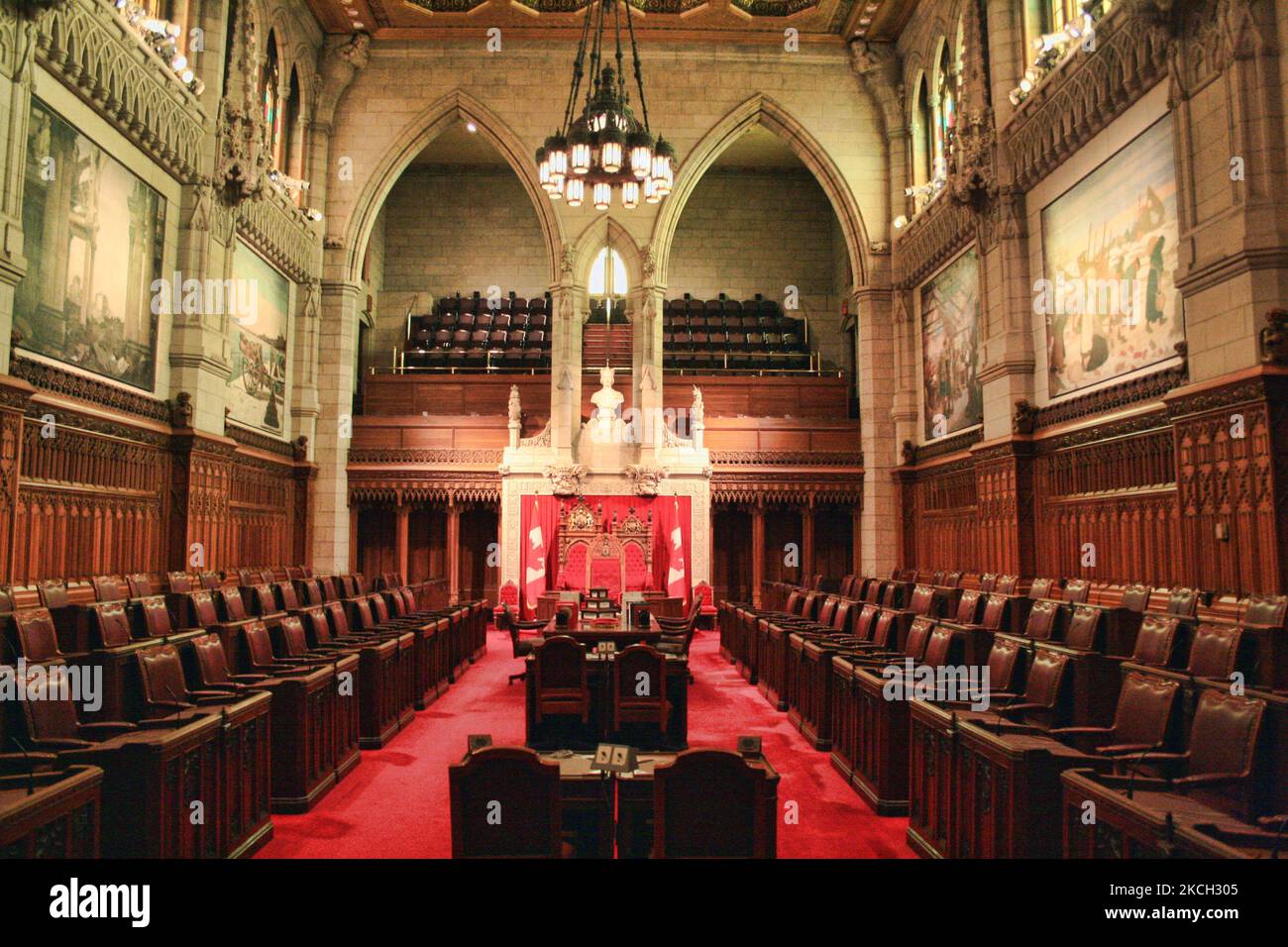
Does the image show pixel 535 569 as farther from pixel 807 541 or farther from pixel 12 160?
pixel 12 160

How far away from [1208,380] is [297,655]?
7826 millimetres

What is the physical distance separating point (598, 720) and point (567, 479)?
10.1 metres

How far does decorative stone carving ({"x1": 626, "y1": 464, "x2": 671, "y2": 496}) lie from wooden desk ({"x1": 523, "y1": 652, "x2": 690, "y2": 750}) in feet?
32.3

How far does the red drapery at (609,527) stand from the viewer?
631 inches

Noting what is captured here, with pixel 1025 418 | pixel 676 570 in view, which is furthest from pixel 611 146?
pixel 676 570

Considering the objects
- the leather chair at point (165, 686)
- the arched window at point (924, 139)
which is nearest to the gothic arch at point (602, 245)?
the arched window at point (924, 139)

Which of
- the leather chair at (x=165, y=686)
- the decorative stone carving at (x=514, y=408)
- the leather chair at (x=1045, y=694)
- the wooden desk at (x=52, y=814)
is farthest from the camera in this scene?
the decorative stone carving at (x=514, y=408)

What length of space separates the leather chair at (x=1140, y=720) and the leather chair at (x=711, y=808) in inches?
72.3

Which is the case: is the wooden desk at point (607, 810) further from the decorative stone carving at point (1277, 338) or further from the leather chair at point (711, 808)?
the decorative stone carving at point (1277, 338)

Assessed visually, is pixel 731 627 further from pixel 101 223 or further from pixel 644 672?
pixel 101 223

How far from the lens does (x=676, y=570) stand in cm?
1622

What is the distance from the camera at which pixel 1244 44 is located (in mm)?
7031

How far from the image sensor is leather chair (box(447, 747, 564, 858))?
297cm

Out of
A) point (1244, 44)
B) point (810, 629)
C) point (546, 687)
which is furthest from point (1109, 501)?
point (546, 687)
